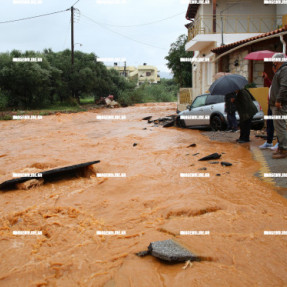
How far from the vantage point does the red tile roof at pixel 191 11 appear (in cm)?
2403

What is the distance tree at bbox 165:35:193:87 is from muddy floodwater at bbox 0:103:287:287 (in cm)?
2541

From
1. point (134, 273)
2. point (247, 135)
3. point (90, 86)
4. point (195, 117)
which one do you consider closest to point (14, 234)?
point (134, 273)

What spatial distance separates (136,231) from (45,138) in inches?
404

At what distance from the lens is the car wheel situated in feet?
36.8

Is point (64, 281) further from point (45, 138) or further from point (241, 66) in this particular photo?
point (241, 66)

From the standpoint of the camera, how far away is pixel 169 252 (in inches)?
126

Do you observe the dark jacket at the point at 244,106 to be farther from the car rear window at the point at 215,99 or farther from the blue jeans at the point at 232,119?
the car rear window at the point at 215,99

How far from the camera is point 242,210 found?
4465 millimetres

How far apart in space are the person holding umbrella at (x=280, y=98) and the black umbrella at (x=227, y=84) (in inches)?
74.1

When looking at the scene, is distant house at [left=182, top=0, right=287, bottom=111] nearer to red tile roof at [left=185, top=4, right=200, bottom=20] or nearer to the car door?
red tile roof at [left=185, top=4, right=200, bottom=20]

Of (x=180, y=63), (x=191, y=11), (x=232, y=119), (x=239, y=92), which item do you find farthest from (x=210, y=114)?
(x=180, y=63)

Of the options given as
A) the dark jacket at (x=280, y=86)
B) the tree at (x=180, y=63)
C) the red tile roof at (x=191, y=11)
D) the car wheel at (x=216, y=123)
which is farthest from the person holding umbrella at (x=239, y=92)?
the tree at (x=180, y=63)

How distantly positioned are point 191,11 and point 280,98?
21558mm

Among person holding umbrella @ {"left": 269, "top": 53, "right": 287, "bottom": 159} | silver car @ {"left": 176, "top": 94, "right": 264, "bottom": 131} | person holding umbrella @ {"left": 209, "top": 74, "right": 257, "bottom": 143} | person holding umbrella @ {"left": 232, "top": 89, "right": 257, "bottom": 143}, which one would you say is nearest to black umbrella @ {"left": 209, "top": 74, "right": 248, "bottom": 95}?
person holding umbrella @ {"left": 209, "top": 74, "right": 257, "bottom": 143}
